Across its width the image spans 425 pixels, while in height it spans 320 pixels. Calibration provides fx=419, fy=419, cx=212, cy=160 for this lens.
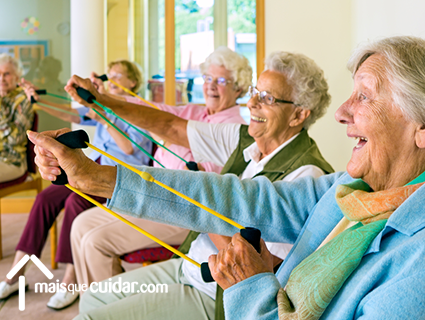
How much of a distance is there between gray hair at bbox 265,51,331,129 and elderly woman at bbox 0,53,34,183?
85.2 inches

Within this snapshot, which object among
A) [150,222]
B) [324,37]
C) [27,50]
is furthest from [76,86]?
[27,50]

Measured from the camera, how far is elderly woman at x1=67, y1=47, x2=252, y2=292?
192 centimetres

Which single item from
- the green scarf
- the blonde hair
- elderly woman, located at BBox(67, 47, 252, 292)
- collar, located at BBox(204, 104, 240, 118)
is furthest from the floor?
the green scarf

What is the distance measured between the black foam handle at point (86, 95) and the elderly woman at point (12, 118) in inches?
58.8

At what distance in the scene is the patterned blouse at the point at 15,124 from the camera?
3.07 meters

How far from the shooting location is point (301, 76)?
1627 millimetres

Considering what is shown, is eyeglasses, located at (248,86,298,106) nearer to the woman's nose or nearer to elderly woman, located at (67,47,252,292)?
elderly woman, located at (67,47,252,292)

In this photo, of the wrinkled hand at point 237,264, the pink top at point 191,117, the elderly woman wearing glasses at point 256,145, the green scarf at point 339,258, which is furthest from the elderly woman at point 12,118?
the green scarf at point 339,258

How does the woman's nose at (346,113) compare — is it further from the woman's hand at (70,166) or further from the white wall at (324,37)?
the white wall at (324,37)

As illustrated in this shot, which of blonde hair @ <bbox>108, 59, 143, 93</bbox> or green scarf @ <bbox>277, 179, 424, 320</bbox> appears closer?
green scarf @ <bbox>277, 179, 424, 320</bbox>

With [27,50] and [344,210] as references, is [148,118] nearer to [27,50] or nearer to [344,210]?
[344,210]

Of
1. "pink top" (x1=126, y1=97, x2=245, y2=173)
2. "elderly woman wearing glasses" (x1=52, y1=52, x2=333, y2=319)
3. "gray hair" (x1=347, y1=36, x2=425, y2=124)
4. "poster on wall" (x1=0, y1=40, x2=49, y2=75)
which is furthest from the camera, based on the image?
"poster on wall" (x1=0, y1=40, x2=49, y2=75)

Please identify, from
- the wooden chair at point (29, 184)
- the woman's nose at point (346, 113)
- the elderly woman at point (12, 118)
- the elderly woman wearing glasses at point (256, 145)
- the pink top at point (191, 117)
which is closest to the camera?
the woman's nose at point (346, 113)

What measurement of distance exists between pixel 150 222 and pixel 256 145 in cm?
63
